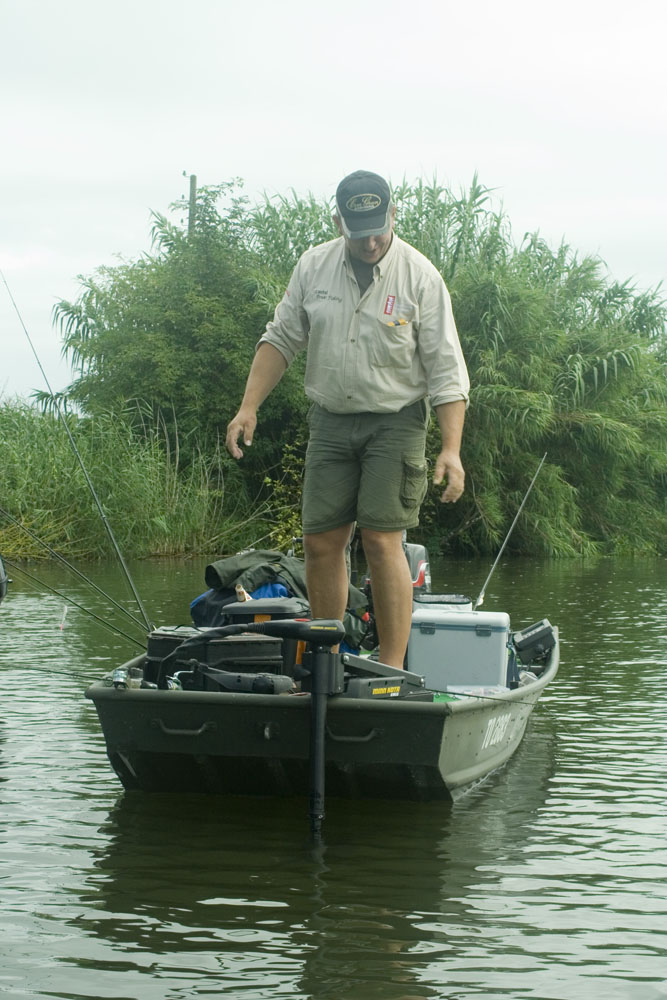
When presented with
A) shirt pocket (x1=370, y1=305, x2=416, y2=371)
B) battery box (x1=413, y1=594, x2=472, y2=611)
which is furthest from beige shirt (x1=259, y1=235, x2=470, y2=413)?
battery box (x1=413, y1=594, x2=472, y2=611)

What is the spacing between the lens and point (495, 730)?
462 cm

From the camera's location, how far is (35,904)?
3.35 metres

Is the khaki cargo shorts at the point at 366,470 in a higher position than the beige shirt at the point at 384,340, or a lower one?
lower

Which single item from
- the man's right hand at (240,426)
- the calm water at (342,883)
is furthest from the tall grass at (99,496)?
the man's right hand at (240,426)

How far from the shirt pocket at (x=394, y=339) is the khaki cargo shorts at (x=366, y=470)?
18 centimetres

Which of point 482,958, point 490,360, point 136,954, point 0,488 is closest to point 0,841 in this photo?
point 136,954

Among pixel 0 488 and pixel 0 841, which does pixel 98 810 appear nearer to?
pixel 0 841

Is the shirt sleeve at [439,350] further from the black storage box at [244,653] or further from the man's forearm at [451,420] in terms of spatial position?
the black storage box at [244,653]

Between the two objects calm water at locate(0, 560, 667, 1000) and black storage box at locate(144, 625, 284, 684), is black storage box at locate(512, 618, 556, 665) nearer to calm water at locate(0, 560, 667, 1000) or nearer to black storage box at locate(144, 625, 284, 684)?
calm water at locate(0, 560, 667, 1000)

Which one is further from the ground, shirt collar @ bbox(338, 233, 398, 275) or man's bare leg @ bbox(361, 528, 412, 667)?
shirt collar @ bbox(338, 233, 398, 275)

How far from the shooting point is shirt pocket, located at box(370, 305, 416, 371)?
455 centimetres

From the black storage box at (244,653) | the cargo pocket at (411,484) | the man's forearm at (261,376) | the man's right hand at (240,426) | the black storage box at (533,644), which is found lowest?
the black storage box at (533,644)

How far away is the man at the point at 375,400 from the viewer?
4496 millimetres

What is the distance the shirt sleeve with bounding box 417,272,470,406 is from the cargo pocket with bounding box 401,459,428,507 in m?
0.24
